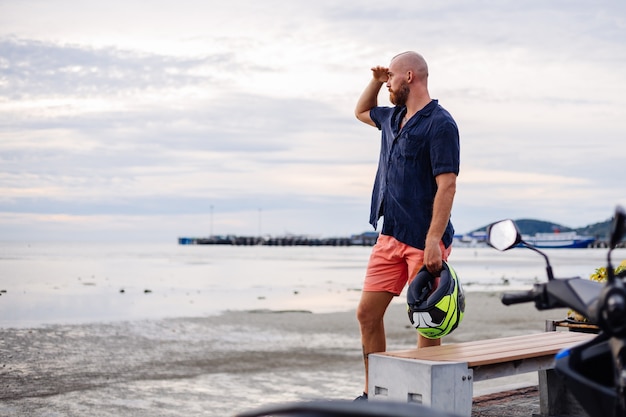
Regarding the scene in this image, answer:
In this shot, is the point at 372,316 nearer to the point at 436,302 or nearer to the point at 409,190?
the point at 436,302

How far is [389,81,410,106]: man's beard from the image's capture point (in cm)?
545

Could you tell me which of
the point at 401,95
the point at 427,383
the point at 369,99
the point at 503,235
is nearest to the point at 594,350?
the point at 503,235

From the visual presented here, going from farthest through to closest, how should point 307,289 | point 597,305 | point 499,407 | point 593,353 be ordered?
point 307,289 < point 499,407 < point 593,353 < point 597,305

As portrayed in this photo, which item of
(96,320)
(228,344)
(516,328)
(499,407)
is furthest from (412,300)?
(96,320)

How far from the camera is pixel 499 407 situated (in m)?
6.76

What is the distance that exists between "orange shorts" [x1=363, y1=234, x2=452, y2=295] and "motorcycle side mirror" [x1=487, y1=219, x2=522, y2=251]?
2.33m

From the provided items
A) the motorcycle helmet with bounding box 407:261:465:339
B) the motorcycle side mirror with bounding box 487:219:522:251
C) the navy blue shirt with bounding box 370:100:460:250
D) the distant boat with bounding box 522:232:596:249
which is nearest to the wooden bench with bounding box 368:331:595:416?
the motorcycle helmet with bounding box 407:261:465:339

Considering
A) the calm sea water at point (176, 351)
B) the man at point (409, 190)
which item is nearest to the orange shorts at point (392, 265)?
the man at point (409, 190)

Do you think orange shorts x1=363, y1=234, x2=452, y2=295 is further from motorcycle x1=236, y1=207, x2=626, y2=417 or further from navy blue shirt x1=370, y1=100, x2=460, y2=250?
motorcycle x1=236, y1=207, x2=626, y2=417

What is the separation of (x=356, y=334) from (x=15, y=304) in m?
10.1

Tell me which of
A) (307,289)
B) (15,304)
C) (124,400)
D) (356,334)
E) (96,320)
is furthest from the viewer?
(307,289)

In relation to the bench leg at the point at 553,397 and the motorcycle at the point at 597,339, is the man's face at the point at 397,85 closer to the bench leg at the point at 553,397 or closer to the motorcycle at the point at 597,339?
the bench leg at the point at 553,397

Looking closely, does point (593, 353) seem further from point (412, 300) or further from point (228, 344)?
point (228, 344)

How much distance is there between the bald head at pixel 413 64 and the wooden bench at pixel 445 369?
1.75m
